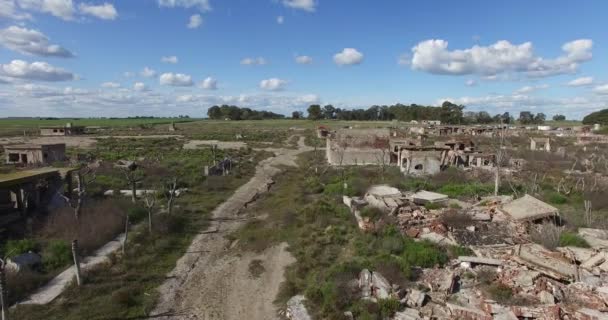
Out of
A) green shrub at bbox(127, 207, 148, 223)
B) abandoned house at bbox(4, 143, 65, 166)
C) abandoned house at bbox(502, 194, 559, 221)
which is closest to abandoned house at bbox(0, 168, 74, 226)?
green shrub at bbox(127, 207, 148, 223)

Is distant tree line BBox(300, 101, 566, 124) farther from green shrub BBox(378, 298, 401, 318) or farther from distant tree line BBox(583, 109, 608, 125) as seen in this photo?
green shrub BBox(378, 298, 401, 318)

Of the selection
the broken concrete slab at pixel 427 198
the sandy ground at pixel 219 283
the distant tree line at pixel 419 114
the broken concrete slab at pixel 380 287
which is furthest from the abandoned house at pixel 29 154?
the distant tree line at pixel 419 114

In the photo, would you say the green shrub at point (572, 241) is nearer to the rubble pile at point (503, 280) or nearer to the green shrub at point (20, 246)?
the rubble pile at point (503, 280)

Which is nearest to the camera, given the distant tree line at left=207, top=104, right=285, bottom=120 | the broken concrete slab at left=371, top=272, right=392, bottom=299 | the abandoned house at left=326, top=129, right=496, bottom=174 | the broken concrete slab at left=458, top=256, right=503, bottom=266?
the broken concrete slab at left=371, top=272, right=392, bottom=299

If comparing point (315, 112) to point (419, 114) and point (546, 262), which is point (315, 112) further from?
point (546, 262)

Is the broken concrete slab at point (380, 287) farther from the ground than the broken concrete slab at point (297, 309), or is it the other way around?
the broken concrete slab at point (380, 287)

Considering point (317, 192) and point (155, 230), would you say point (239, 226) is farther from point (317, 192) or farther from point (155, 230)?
point (317, 192)

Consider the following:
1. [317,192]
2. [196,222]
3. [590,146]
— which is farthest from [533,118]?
[196,222]
